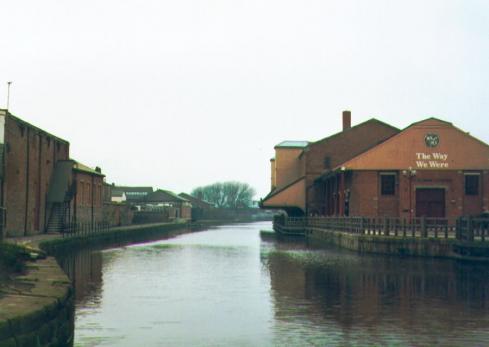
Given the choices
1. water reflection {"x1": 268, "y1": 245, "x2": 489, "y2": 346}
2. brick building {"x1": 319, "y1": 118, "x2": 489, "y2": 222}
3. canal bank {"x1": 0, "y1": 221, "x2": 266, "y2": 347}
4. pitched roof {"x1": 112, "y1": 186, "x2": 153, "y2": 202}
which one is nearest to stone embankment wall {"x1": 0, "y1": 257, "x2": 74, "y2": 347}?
canal bank {"x1": 0, "y1": 221, "x2": 266, "y2": 347}

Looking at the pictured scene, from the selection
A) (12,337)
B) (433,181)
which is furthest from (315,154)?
(12,337)

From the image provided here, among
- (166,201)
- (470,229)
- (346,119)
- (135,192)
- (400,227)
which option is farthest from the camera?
(135,192)

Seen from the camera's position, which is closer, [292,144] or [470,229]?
[470,229]

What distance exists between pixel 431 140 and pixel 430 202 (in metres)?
4.07

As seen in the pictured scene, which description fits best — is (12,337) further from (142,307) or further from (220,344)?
(142,307)

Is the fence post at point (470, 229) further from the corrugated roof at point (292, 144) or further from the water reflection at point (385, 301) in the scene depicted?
the corrugated roof at point (292, 144)

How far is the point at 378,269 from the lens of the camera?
22328mm

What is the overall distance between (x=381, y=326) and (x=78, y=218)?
40525 mm

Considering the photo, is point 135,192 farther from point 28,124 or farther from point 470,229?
point 470,229

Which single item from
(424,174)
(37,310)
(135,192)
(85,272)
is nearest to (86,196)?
(424,174)

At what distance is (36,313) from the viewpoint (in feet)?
28.1

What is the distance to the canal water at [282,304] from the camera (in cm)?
1085

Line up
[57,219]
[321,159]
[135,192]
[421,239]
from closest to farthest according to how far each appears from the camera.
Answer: [421,239] < [57,219] < [321,159] < [135,192]

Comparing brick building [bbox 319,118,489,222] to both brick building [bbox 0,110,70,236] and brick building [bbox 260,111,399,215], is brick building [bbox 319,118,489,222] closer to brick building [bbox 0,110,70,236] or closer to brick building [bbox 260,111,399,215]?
brick building [bbox 260,111,399,215]
